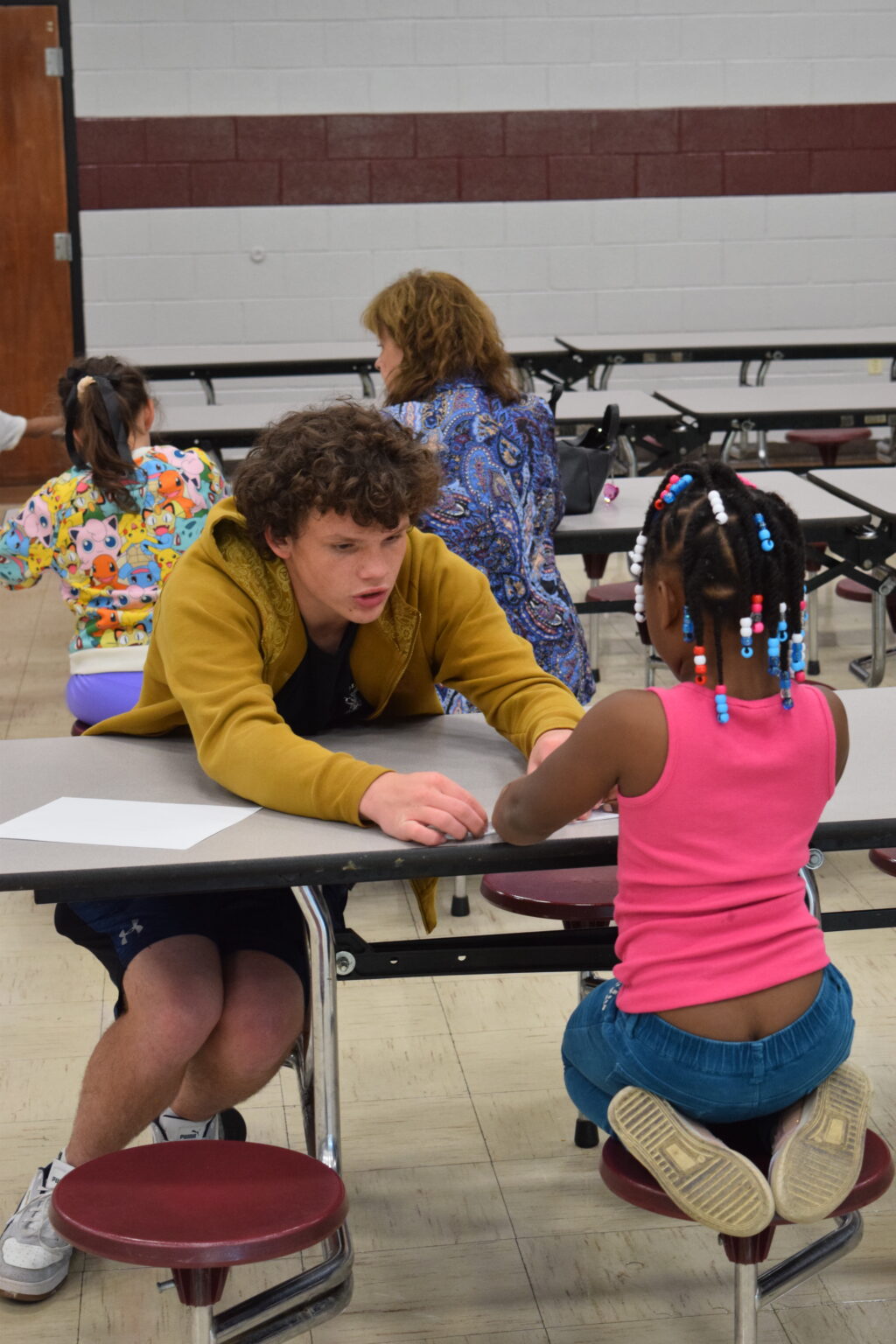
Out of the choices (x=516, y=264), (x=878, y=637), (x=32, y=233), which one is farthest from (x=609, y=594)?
(x=32, y=233)

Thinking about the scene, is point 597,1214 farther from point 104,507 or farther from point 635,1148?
point 104,507

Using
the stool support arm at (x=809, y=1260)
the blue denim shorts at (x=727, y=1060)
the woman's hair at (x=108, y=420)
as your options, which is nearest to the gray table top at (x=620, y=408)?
the woman's hair at (x=108, y=420)

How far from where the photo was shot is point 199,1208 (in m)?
1.39

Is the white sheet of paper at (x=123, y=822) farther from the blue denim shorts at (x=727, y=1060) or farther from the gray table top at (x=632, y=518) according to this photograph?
the gray table top at (x=632, y=518)

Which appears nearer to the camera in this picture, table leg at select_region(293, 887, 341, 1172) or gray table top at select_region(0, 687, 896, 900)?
gray table top at select_region(0, 687, 896, 900)

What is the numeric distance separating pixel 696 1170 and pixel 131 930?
75 centimetres

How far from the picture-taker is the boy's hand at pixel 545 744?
1.74m

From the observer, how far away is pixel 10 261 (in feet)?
24.8

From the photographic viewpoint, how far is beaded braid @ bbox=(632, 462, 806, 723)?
1401 mm

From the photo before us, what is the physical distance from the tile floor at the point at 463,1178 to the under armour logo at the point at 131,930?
0.23 metres

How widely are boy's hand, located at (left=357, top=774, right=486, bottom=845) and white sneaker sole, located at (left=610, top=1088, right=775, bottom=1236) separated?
1.07ft

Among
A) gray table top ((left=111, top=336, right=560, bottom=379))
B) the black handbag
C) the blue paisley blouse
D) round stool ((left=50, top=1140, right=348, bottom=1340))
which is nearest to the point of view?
round stool ((left=50, top=1140, right=348, bottom=1340))

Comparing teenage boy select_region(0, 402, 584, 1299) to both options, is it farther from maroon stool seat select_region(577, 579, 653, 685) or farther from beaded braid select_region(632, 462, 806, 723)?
maroon stool seat select_region(577, 579, 653, 685)

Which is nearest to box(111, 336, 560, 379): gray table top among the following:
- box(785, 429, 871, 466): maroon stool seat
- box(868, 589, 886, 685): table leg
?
box(785, 429, 871, 466): maroon stool seat
